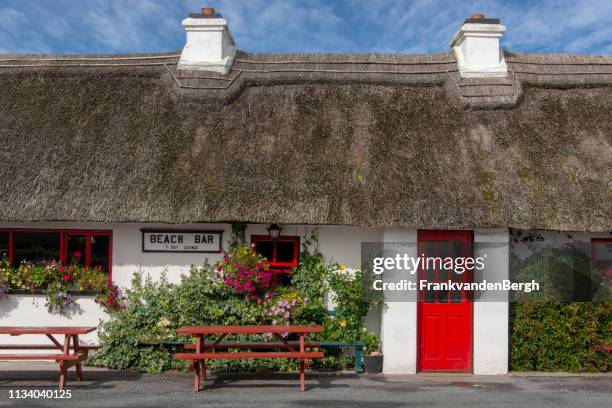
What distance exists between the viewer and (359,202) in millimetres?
7805

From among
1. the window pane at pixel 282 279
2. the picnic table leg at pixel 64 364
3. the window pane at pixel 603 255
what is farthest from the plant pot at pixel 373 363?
the picnic table leg at pixel 64 364

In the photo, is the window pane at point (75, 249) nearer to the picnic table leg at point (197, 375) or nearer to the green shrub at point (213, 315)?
the green shrub at point (213, 315)

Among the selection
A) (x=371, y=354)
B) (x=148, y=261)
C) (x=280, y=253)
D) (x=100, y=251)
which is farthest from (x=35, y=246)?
(x=371, y=354)

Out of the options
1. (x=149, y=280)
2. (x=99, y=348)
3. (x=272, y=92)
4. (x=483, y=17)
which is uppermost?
(x=483, y=17)

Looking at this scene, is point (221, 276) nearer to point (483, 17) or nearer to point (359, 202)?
point (359, 202)

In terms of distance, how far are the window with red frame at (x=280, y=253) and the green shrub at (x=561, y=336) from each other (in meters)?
3.58

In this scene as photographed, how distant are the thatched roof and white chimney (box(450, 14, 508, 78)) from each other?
275 millimetres

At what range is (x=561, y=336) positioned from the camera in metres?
8.02

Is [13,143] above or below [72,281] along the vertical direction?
above

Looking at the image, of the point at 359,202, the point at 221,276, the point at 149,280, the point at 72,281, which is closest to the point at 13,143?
the point at 72,281

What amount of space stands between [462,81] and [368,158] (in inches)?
109

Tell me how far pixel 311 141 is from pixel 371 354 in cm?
355

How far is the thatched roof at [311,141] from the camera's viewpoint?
780 cm

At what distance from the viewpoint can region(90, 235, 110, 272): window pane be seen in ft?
27.9
